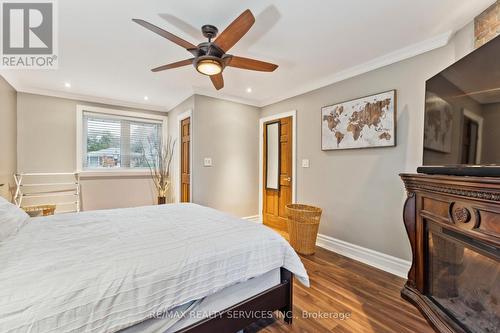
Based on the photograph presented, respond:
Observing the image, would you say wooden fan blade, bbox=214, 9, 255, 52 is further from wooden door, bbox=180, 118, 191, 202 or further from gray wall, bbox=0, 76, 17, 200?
gray wall, bbox=0, 76, 17, 200

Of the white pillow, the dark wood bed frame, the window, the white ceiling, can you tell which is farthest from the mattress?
the window

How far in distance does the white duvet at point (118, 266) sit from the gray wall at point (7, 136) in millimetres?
1733

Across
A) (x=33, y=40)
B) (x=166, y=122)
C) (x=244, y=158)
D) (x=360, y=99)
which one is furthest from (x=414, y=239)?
(x=166, y=122)

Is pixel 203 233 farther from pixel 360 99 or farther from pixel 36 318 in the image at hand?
pixel 360 99

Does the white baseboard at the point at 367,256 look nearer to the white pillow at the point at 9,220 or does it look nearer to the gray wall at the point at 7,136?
the white pillow at the point at 9,220

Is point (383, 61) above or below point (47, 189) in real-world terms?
above

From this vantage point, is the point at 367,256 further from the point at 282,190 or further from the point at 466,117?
the point at 466,117

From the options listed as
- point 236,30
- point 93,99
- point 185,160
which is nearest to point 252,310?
point 236,30

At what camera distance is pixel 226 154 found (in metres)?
3.79

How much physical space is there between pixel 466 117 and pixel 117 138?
482 centimetres

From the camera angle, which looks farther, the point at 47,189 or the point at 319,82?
the point at 47,189

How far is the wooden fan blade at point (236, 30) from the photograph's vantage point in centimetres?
145

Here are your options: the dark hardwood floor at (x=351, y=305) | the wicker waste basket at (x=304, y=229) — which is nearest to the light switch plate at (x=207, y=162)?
the wicker waste basket at (x=304, y=229)

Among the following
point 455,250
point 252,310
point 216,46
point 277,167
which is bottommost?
point 252,310
